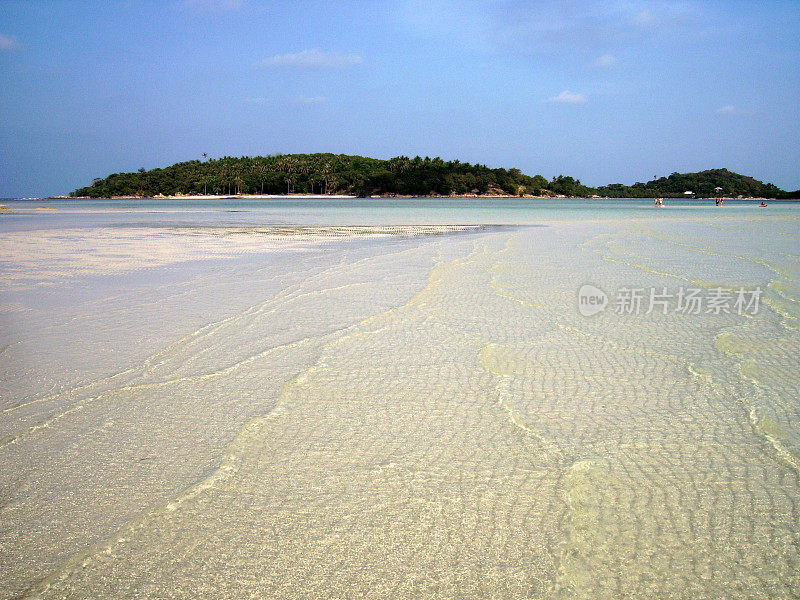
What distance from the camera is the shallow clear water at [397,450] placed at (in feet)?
5.76

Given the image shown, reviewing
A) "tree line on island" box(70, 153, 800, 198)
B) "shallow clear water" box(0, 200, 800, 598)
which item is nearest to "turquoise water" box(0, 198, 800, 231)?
"shallow clear water" box(0, 200, 800, 598)

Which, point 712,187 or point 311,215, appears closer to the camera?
point 311,215

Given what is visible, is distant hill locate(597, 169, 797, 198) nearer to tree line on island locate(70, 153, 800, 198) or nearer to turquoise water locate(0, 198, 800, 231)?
tree line on island locate(70, 153, 800, 198)

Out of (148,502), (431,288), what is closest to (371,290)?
(431,288)

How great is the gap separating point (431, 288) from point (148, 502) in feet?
16.1

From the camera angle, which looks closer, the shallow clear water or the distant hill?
the shallow clear water

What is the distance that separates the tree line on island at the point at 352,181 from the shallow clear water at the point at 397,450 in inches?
4860

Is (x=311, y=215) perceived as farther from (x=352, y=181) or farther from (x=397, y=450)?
(x=352, y=181)

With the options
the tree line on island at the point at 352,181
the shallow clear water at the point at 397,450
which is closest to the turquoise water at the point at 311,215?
the shallow clear water at the point at 397,450

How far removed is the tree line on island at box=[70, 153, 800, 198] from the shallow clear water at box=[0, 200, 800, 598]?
405ft

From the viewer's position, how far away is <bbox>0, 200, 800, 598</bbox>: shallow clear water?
1756 millimetres

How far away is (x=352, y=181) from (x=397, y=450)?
129838mm

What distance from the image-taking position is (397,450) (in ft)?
8.39

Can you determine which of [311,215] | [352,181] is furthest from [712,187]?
[311,215]
